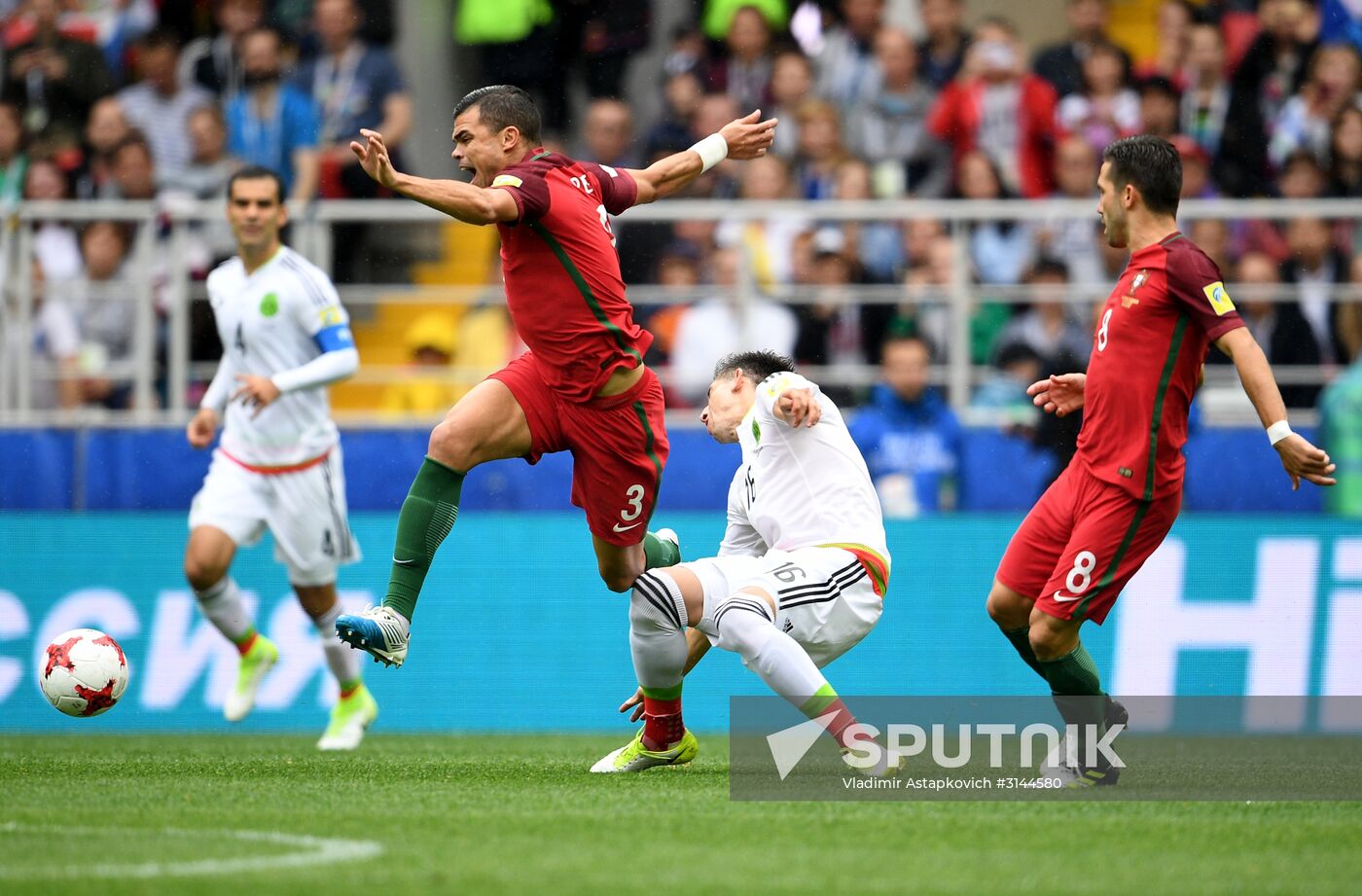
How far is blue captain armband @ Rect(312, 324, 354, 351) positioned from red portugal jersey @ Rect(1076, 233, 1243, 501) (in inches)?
164

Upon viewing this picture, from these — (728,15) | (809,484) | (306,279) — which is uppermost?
→ (728,15)

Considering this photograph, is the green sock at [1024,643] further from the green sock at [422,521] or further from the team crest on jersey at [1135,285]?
the green sock at [422,521]

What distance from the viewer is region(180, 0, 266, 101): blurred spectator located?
14055 millimetres

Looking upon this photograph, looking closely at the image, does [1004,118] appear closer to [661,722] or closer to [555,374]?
[555,374]

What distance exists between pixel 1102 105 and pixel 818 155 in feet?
7.34

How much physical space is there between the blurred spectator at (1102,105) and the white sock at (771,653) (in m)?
7.85

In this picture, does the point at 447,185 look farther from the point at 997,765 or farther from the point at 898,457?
the point at 898,457

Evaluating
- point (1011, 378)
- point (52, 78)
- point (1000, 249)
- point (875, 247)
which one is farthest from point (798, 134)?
A: point (52, 78)

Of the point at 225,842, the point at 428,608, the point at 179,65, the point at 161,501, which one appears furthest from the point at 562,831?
the point at 179,65

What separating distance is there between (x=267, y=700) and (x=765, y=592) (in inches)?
188

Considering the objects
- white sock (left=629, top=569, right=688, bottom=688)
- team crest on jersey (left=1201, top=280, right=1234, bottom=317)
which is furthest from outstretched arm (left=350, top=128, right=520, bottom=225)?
team crest on jersey (left=1201, top=280, right=1234, bottom=317)

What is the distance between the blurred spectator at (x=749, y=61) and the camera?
45.9 ft

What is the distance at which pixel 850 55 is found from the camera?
46.6 feet

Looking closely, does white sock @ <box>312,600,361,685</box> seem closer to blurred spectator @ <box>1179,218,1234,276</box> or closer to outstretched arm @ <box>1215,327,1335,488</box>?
outstretched arm @ <box>1215,327,1335,488</box>
